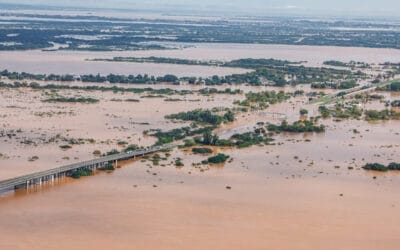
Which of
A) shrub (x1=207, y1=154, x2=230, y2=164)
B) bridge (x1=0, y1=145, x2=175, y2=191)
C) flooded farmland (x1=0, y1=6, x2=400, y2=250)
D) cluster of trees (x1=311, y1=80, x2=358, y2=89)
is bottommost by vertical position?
cluster of trees (x1=311, y1=80, x2=358, y2=89)

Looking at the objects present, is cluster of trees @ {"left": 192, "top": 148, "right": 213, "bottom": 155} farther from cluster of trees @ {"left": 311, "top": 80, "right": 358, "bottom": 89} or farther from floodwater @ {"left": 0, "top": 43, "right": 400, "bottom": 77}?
floodwater @ {"left": 0, "top": 43, "right": 400, "bottom": 77}

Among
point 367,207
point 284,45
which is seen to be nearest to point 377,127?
point 367,207

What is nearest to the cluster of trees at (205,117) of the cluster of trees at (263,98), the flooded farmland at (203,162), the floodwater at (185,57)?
the flooded farmland at (203,162)

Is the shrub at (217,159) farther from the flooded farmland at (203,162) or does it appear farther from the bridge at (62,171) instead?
the bridge at (62,171)

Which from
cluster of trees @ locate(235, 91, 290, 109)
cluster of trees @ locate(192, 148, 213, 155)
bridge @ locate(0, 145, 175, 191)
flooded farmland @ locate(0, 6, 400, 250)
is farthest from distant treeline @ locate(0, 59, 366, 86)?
bridge @ locate(0, 145, 175, 191)

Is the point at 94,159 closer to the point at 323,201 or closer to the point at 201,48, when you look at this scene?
the point at 323,201

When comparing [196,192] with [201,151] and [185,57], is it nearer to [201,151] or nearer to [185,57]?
[201,151]
